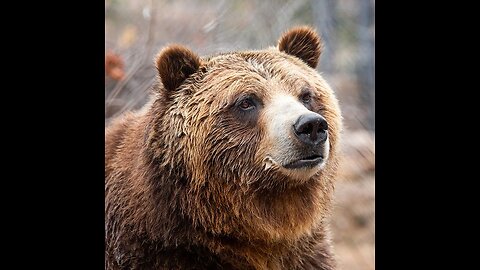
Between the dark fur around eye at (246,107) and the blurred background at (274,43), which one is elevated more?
the blurred background at (274,43)

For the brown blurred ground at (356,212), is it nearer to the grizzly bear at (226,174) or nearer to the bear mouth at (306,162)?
the grizzly bear at (226,174)

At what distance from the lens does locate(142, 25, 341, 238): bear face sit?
11.3 feet

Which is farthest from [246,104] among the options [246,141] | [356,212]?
[356,212]

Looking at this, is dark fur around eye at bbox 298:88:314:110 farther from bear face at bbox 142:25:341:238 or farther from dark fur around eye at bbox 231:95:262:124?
dark fur around eye at bbox 231:95:262:124

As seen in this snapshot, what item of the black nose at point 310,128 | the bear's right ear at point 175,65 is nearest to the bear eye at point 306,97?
the black nose at point 310,128

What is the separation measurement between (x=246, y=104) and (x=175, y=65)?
49cm

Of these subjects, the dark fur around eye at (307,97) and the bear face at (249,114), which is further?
the dark fur around eye at (307,97)

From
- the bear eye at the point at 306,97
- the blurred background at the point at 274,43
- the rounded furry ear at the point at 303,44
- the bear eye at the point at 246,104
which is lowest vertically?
the bear eye at the point at 246,104

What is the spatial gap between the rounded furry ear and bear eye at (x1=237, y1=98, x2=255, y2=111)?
0.66m

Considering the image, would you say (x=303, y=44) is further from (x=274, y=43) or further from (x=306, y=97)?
(x=274, y=43)

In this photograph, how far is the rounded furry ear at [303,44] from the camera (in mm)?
4141

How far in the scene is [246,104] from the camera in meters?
3.64
